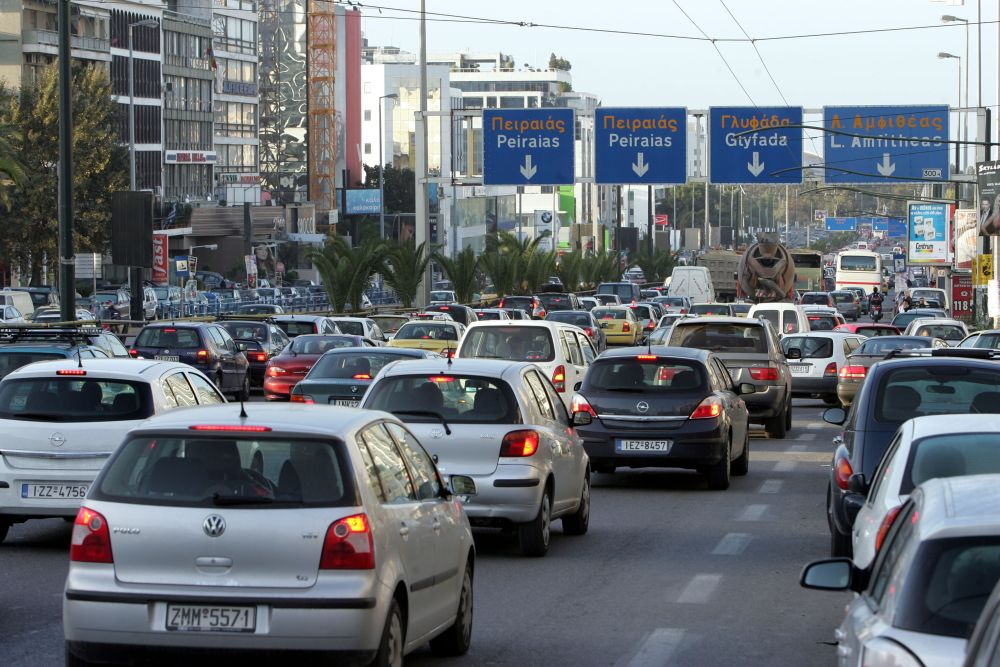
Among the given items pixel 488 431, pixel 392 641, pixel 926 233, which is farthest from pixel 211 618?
pixel 926 233

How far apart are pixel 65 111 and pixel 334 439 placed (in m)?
21.0

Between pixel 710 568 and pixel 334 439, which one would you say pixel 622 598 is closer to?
pixel 710 568

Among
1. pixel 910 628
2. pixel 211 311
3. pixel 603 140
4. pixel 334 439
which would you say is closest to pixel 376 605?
pixel 334 439

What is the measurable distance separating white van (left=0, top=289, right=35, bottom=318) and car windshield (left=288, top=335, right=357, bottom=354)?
29297 mm

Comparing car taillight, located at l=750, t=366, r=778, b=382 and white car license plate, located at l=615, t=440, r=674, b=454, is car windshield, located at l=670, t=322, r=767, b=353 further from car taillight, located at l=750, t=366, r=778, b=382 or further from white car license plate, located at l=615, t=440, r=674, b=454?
white car license plate, located at l=615, t=440, r=674, b=454

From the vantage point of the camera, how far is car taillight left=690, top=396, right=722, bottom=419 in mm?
17641

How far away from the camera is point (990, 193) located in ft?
149

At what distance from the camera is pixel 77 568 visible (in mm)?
7320

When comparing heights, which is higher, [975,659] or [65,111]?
[65,111]

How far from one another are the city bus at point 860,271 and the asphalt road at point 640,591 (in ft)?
292

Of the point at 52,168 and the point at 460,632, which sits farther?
the point at 52,168

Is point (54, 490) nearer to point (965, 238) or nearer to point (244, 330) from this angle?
point (244, 330)

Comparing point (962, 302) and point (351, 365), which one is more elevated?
point (351, 365)

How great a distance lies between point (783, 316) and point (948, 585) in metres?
36.2
